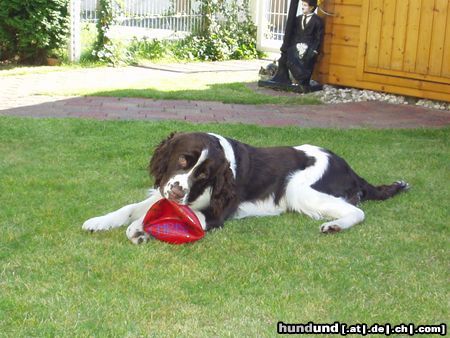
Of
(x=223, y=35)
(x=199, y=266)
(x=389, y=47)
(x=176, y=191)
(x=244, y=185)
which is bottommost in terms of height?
(x=199, y=266)

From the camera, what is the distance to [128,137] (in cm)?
732

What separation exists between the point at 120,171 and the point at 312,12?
19.3 feet

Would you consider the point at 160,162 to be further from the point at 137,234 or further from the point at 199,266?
the point at 199,266

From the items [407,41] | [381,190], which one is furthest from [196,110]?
[381,190]

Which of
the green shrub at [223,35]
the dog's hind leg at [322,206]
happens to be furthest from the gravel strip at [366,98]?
the dog's hind leg at [322,206]

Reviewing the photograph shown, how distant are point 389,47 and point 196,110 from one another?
3316mm

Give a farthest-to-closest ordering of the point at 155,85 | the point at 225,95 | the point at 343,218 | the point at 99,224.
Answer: the point at 155,85 → the point at 225,95 → the point at 343,218 → the point at 99,224

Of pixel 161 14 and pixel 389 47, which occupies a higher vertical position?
pixel 161 14

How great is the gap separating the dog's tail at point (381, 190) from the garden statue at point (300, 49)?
5.48 meters

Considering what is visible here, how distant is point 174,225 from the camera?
4426mm

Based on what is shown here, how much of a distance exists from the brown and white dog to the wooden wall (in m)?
4.97

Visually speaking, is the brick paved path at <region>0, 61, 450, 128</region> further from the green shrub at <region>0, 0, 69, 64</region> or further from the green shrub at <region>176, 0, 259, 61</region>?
the green shrub at <region>176, 0, 259, 61</region>

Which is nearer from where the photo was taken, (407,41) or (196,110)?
(196,110)

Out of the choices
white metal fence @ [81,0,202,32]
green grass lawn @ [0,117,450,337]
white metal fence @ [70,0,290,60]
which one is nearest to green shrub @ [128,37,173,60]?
white metal fence @ [70,0,290,60]
